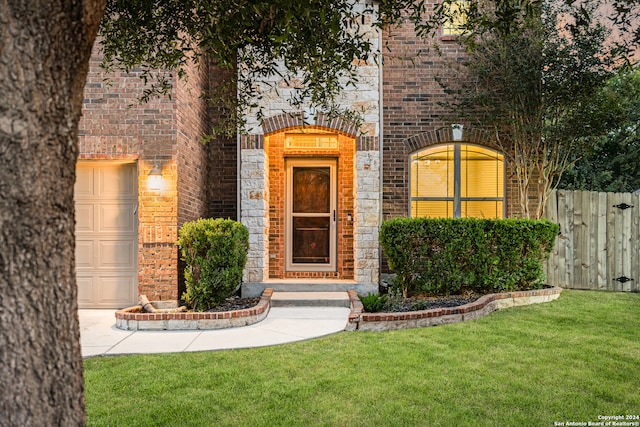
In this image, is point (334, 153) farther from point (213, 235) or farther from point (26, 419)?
point (26, 419)

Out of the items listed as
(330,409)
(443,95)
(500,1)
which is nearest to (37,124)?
(330,409)

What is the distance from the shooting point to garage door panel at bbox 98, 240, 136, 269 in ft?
23.6

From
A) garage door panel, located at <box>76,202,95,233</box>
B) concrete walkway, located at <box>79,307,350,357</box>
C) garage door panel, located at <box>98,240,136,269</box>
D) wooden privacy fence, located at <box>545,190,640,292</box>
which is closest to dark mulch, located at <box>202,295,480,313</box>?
concrete walkway, located at <box>79,307,350,357</box>

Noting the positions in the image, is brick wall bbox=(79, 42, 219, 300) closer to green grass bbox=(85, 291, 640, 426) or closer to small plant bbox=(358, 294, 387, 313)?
green grass bbox=(85, 291, 640, 426)

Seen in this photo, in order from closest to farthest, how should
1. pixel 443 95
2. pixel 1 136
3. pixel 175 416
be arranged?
pixel 1 136 → pixel 175 416 → pixel 443 95

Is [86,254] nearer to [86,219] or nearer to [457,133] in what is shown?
[86,219]

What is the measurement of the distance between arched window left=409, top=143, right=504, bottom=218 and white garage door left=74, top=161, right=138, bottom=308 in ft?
16.1

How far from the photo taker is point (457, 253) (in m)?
7.14

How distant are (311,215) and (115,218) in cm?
350

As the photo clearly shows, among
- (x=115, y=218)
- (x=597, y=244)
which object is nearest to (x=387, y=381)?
(x=115, y=218)

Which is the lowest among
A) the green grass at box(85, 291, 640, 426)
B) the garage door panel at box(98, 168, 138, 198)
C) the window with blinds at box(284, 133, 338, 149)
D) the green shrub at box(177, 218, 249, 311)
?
the green grass at box(85, 291, 640, 426)

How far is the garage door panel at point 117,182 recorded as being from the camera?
23.5 feet

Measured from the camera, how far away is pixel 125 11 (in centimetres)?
363

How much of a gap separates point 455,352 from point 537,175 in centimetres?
552
